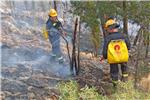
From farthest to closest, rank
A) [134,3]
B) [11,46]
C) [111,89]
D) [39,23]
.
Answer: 1. [39,23]
2. [11,46]
3. [134,3]
4. [111,89]

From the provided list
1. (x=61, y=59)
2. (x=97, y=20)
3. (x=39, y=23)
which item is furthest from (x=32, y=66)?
(x=39, y=23)

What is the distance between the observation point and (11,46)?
39.0 ft

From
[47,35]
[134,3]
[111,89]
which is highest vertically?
[134,3]

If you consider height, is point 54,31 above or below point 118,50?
above

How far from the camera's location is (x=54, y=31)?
36.5ft

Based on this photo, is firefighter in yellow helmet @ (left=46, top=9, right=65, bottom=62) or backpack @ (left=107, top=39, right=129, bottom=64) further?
firefighter in yellow helmet @ (left=46, top=9, right=65, bottom=62)

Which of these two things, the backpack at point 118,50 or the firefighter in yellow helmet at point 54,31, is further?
the firefighter in yellow helmet at point 54,31

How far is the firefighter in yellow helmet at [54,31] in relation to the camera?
11031 millimetres

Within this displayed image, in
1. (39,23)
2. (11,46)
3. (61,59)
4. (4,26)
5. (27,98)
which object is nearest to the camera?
(27,98)

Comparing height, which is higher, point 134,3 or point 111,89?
point 134,3

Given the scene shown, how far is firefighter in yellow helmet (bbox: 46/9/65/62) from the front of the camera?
11031 millimetres

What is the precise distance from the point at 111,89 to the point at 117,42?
1.04 meters

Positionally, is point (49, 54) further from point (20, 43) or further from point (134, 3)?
point (134, 3)

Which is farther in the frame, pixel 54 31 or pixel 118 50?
pixel 54 31
